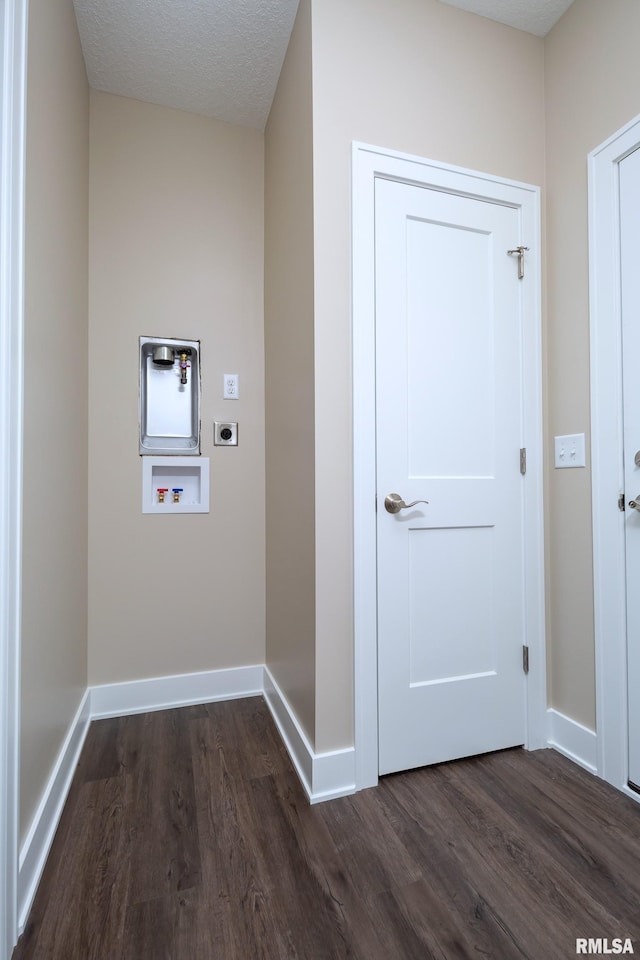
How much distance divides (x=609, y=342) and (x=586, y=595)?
2.95ft

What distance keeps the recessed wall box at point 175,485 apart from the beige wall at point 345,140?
3.02ft

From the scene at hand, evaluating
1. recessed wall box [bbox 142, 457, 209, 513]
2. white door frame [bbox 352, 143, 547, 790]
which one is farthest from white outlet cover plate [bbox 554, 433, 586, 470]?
recessed wall box [bbox 142, 457, 209, 513]

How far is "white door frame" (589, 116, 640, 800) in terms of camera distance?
156cm

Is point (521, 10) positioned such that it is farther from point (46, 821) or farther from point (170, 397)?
point (46, 821)

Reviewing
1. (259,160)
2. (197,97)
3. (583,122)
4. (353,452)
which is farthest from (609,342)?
(197,97)

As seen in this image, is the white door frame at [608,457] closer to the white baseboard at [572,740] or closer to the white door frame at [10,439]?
the white baseboard at [572,740]

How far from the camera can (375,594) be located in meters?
1.60

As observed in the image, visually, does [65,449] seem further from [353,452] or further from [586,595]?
[586,595]

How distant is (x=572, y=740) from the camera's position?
68.1 inches

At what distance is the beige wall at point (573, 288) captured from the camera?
163 centimetres

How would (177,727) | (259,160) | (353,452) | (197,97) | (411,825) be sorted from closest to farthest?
(411,825) → (353,452) → (177,727) → (197,97) → (259,160)

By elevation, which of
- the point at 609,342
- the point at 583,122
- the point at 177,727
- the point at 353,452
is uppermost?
the point at 583,122

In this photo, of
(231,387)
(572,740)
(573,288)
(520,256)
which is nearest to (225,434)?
(231,387)

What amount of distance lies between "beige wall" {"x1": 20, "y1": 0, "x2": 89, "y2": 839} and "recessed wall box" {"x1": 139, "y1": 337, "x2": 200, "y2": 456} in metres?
0.26
